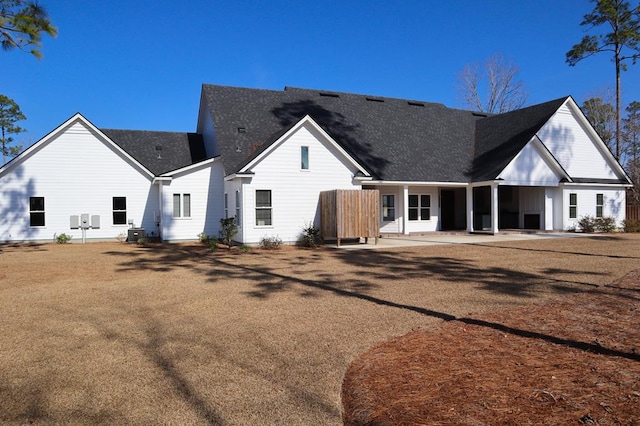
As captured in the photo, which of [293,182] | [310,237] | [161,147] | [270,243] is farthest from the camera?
[161,147]

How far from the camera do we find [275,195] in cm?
1989

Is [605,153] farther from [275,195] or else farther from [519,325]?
[519,325]

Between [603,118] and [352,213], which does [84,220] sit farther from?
[603,118]

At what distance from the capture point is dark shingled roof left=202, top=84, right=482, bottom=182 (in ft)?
76.3

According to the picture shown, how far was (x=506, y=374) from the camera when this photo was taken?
479cm

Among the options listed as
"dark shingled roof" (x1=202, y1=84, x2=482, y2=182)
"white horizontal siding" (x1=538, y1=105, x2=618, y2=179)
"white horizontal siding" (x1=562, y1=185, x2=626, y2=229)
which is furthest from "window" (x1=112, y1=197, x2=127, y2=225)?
"white horizontal siding" (x1=562, y1=185, x2=626, y2=229)

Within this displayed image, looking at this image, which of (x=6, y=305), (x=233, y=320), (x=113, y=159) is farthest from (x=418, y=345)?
(x=113, y=159)

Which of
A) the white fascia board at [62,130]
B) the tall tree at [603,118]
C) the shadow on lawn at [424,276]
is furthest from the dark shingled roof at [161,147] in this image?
the tall tree at [603,118]

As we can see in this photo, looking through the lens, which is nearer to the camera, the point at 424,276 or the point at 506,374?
the point at 506,374

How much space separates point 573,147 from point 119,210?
2619cm

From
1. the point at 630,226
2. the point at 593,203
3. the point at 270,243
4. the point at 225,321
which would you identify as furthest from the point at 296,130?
the point at 630,226

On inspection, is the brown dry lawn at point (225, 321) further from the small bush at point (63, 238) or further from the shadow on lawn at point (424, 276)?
the small bush at point (63, 238)

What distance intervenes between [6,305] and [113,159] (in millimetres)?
15978

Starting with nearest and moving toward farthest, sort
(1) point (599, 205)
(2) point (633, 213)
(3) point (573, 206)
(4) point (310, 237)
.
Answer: (4) point (310, 237), (3) point (573, 206), (1) point (599, 205), (2) point (633, 213)
